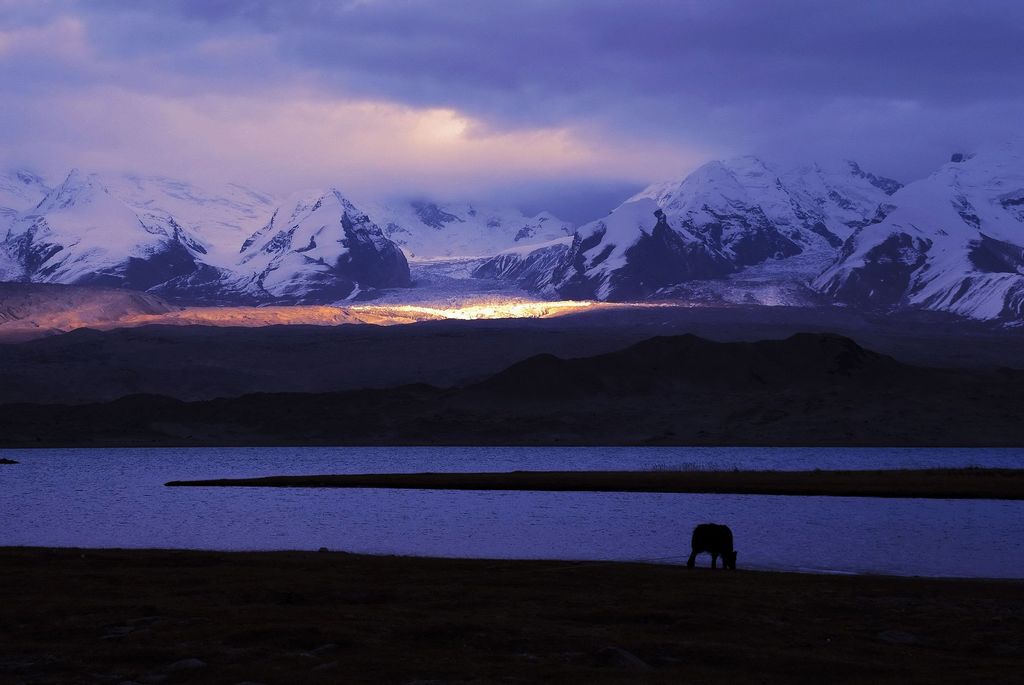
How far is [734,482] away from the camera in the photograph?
349ft

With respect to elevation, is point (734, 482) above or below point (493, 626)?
below

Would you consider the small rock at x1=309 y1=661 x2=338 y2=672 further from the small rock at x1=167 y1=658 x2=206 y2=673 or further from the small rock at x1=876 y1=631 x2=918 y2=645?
the small rock at x1=876 y1=631 x2=918 y2=645

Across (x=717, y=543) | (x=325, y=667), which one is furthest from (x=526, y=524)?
(x=325, y=667)

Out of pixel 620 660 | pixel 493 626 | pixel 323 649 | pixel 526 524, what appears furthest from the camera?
pixel 526 524

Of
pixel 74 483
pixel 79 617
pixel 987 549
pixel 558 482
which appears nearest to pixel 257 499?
pixel 558 482

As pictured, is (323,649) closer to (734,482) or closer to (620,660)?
(620,660)

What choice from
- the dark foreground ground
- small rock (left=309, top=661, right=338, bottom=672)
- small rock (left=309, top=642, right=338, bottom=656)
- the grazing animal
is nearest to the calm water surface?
the grazing animal

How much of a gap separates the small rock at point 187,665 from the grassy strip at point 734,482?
7071 centimetres

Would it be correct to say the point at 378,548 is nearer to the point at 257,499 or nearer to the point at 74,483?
the point at 257,499

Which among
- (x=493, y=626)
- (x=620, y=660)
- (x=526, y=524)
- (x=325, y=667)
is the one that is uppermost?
(x=620, y=660)

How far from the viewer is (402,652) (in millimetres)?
26922

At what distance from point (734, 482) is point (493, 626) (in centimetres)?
7830

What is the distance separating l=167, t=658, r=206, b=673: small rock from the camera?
25.3 meters

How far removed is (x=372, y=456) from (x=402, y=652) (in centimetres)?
17402
